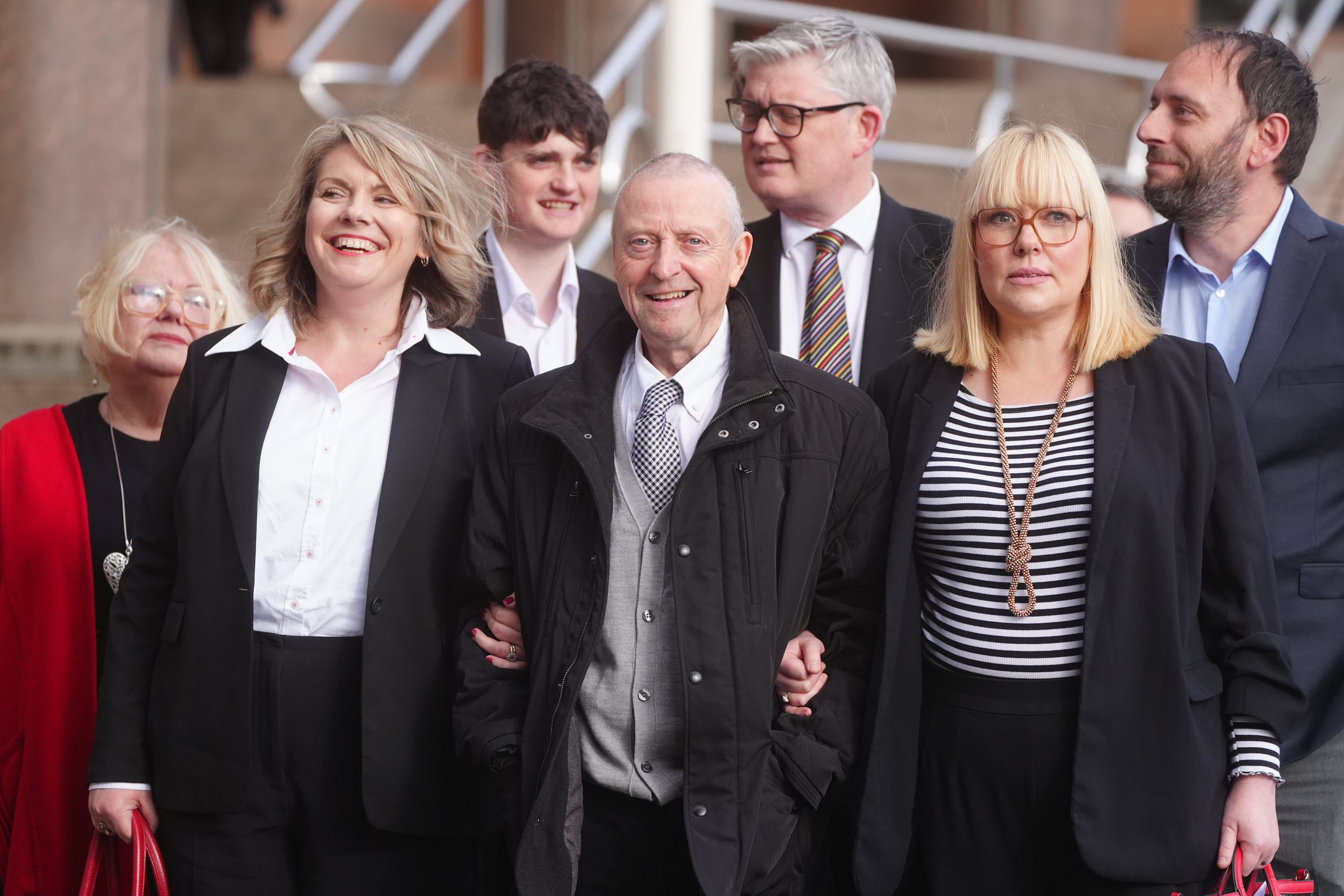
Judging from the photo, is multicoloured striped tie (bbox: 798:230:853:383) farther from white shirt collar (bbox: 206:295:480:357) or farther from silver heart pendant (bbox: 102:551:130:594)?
silver heart pendant (bbox: 102:551:130:594)

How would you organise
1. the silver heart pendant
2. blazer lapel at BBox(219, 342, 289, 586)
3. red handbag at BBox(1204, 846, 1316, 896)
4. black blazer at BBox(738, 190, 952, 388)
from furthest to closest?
1. black blazer at BBox(738, 190, 952, 388)
2. the silver heart pendant
3. blazer lapel at BBox(219, 342, 289, 586)
4. red handbag at BBox(1204, 846, 1316, 896)

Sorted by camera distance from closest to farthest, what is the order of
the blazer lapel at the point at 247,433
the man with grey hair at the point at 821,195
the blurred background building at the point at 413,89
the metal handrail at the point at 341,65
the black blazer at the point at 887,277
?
the blazer lapel at the point at 247,433 < the black blazer at the point at 887,277 < the man with grey hair at the point at 821,195 < the blurred background building at the point at 413,89 < the metal handrail at the point at 341,65

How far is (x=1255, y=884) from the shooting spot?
2.61m

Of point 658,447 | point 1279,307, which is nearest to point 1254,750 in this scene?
point 1279,307

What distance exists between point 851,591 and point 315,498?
1.11 metres

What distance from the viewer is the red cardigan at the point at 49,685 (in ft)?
11.0

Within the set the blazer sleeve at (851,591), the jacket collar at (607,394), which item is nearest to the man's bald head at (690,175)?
the jacket collar at (607,394)

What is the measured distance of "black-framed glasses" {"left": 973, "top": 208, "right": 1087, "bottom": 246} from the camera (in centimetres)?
270

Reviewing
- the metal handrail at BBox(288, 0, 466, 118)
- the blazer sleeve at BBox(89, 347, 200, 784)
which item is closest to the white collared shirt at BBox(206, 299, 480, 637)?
the blazer sleeve at BBox(89, 347, 200, 784)

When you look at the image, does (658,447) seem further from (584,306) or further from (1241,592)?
(584,306)

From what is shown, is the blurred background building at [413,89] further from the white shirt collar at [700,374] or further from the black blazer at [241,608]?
the white shirt collar at [700,374]

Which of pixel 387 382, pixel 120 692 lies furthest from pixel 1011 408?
pixel 120 692

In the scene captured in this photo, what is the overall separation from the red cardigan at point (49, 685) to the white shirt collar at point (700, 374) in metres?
1.55

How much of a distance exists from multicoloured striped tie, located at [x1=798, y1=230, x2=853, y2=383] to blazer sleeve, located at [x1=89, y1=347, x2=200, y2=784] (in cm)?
152
